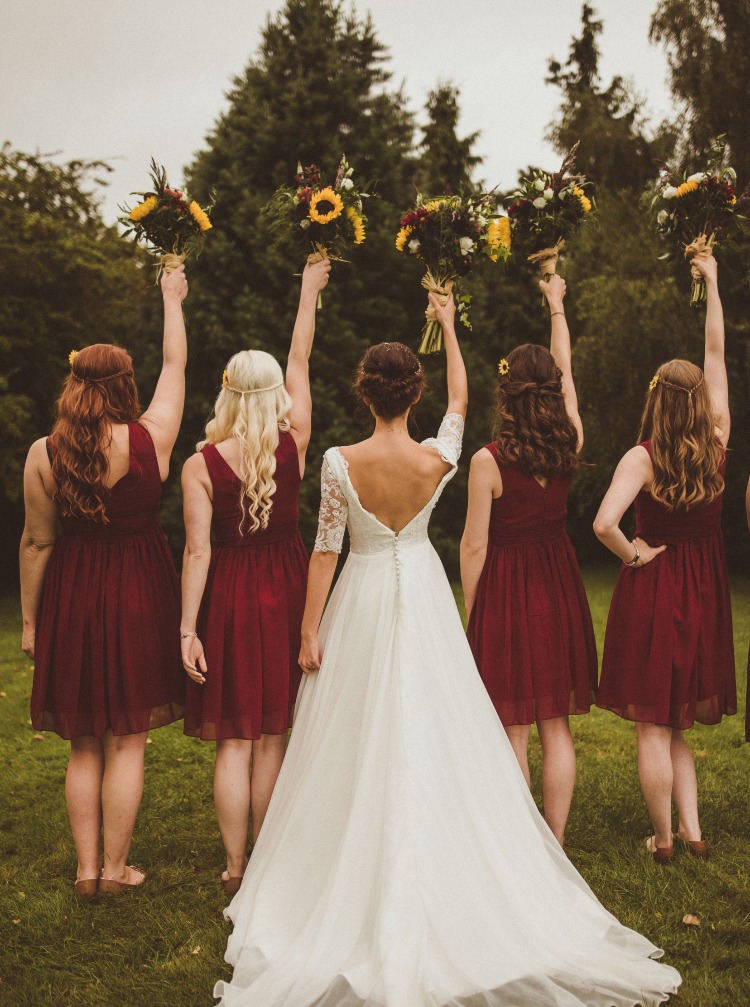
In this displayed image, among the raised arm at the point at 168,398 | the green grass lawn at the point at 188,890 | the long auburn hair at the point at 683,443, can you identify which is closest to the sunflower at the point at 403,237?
the raised arm at the point at 168,398

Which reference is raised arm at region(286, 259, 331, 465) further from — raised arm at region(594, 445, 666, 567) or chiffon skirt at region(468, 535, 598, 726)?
raised arm at region(594, 445, 666, 567)

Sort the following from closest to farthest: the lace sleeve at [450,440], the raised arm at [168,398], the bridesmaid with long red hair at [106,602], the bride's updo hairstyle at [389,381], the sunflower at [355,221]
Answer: the bride's updo hairstyle at [389,381] < the lace sleeve at [450,440] < the bridesmaid with long red hair at [106,602] < the raised arm at [168,398] < the sunflower at [355,221]

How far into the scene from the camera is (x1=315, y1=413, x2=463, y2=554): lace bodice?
12.7ft

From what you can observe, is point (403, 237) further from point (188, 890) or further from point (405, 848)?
point (188, 890)

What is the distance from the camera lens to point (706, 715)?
474 centimetres

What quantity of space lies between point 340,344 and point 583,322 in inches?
319

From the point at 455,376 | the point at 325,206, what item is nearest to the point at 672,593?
the point at 455,376

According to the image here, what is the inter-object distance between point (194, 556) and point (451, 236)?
2436 mm

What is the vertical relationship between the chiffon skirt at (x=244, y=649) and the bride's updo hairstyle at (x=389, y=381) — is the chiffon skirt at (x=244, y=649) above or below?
below

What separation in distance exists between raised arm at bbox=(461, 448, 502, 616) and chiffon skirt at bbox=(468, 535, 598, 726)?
0.24ft

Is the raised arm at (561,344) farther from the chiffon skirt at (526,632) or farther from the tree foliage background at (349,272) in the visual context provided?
the tree foliage background at (349,272)

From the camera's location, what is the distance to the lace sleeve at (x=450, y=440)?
399 centimetres

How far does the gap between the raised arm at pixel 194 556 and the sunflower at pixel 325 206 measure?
1.61 meters

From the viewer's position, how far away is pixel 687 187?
517 cm
